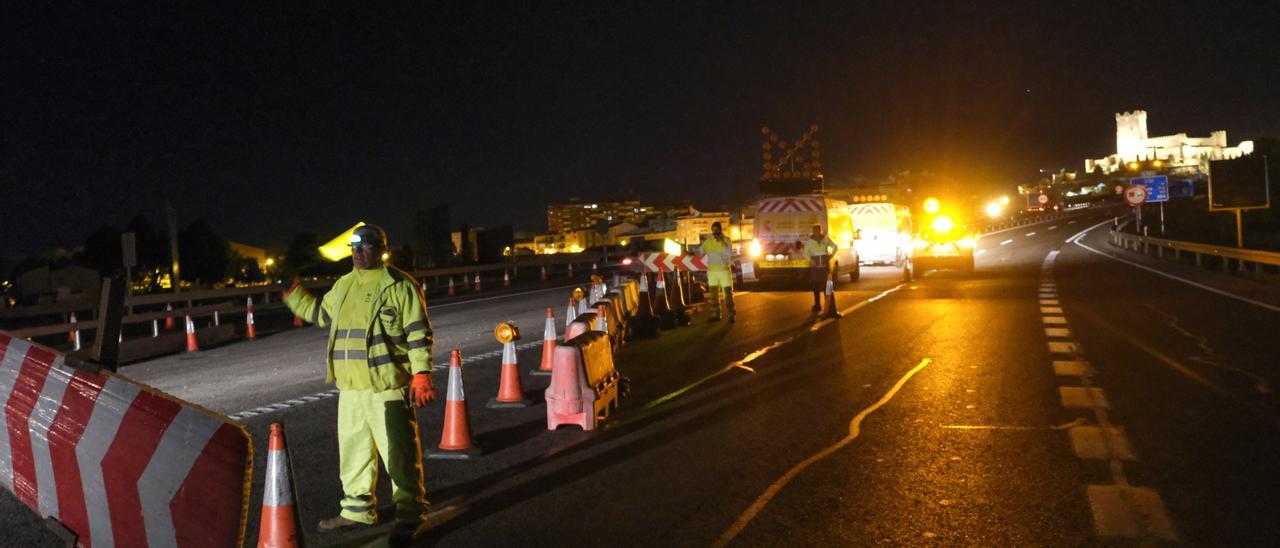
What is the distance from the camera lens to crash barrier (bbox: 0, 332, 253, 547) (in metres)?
4.20

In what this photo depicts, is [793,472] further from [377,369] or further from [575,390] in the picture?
[377,369]

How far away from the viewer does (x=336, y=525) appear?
19.9 feet

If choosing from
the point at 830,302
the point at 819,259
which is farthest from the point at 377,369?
the point at 819,259

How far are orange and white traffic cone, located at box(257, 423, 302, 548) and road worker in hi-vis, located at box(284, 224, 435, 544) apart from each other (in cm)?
112

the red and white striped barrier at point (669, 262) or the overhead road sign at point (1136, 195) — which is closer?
the red and white striped barrier at point (669, 262)

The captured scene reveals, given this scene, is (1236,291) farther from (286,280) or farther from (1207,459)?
(286,280)

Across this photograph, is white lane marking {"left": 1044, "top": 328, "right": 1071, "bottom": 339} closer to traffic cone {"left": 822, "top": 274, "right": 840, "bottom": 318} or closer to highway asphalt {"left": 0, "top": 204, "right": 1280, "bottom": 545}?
highway asphalt {"left": 0, "top": 204, "right": 1280, "bottom": 545}

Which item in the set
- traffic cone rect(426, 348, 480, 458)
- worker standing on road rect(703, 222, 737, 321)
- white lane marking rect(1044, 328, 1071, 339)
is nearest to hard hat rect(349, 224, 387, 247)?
traffic cone rect(426, 348, 480, 458)

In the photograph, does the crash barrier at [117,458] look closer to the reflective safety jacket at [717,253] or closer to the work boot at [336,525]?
the work boot at [336,525]

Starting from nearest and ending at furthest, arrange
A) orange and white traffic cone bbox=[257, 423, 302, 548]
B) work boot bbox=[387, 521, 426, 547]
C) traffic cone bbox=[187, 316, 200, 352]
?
orange and white traffic cone bbox=[257, 423, 302, 548] < work boot bbox=[387, 521, 426, 547] < traffic cone bbox=[187, 316, 200, 352]

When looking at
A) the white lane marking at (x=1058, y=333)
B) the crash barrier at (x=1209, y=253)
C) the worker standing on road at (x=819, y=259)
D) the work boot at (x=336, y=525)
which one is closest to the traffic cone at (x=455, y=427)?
the work boot at (x=336, y=525)

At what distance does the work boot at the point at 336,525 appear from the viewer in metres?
6.07

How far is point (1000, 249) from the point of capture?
52.8 metres

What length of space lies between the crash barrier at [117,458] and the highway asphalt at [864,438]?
1.19 m
